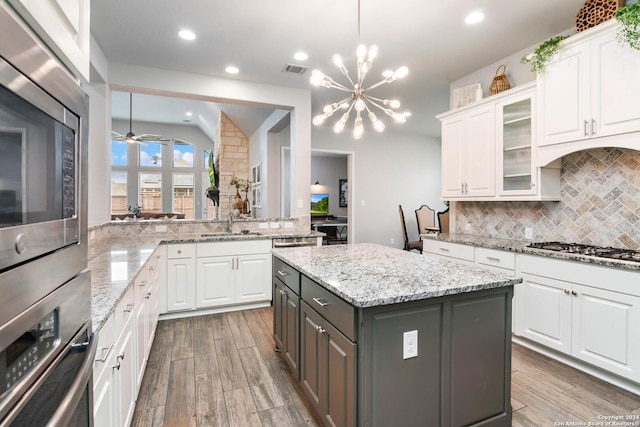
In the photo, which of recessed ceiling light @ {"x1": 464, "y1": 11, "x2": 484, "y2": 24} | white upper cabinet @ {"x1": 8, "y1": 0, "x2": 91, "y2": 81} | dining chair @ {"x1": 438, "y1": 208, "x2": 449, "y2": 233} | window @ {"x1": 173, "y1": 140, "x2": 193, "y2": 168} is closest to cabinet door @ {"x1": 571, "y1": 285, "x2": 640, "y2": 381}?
recessed ceiling light @ {"x1": 464, "y1": 11, "x2": 484, "y2": 24}

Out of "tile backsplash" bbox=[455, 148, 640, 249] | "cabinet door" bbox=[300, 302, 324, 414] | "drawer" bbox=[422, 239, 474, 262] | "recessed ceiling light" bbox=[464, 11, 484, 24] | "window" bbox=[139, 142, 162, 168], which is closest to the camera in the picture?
"cabinet door" bbox=[300, 302, 324, 414]

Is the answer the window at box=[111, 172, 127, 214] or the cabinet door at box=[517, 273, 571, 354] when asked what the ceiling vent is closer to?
the cabinet door at box=[517, 273, 571, 354]

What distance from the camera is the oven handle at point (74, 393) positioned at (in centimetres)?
65

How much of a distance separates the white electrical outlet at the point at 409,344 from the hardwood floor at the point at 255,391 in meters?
0.77

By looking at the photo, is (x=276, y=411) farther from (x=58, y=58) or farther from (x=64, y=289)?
(x=58, y=58)

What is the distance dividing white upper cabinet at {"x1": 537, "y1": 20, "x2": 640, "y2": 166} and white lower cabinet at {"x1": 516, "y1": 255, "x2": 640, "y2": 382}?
91cm

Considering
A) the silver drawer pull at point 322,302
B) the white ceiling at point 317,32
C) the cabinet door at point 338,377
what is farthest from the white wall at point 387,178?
the cabinet door at point 338,377

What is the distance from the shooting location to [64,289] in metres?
0.74

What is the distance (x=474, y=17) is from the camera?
2.64m

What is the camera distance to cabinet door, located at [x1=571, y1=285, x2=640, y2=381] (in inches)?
79.4

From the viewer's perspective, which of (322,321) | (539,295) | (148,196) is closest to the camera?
(322,321)

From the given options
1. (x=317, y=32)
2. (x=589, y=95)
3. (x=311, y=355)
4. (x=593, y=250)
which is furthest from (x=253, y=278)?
(x=589, y=95)

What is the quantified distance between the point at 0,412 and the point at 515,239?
12.4 feet

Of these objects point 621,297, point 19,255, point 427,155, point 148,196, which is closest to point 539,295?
point 621,297
